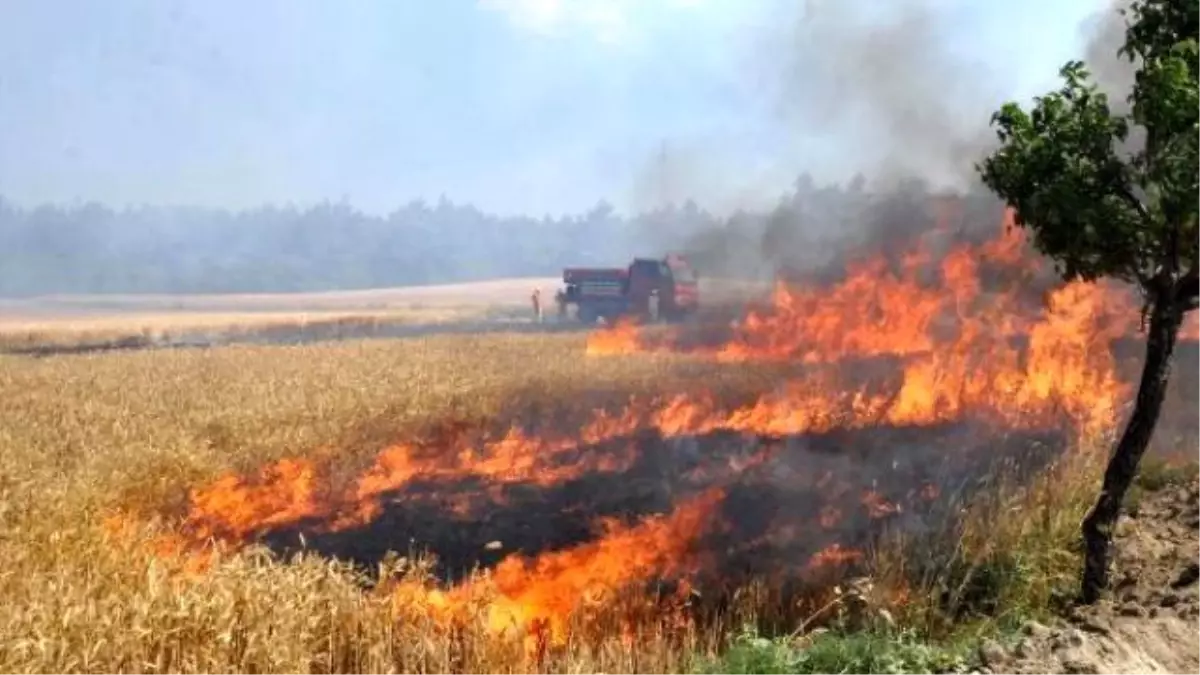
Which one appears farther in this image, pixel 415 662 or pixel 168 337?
pixel 168 337

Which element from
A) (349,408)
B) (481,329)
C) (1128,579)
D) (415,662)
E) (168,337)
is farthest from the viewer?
(481,329)

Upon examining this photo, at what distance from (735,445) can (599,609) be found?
7.38m

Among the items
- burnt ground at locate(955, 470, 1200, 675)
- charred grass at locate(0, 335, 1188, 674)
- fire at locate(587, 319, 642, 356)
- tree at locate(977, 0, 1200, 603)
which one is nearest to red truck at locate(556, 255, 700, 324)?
fire at locate(587, 319, 642, 356)

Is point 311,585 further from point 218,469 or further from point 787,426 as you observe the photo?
point 787,426

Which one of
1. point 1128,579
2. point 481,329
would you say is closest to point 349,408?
point 1128,579

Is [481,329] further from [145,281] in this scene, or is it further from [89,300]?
[145,281]

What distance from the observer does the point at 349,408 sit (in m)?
22.0

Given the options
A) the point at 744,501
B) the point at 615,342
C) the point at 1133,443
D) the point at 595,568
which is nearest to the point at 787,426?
the point at 744,501

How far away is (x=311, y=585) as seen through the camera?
8930 millimetres

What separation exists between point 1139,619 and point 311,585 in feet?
24.8

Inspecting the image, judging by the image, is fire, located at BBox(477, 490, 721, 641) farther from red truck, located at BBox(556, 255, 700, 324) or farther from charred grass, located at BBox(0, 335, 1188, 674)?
red truck, located at BBox(556, 255, 700, 324)

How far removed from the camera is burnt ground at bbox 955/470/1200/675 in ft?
25.6

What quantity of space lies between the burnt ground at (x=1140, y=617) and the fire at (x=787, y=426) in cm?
277

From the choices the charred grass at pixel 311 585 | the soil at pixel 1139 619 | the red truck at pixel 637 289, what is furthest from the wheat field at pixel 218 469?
the red truck at pixel 637 289
